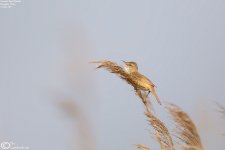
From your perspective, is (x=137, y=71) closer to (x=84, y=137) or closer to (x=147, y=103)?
(x=147, y=103)

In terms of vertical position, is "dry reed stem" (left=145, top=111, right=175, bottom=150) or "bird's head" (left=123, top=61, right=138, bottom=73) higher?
"bird's head" (left=123, top=61, right=138, bottom=73)

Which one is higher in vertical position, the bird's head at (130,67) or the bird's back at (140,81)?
the bird's head at (130,67)

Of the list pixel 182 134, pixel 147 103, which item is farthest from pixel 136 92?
pixel 182 134

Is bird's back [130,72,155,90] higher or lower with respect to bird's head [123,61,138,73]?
lower
